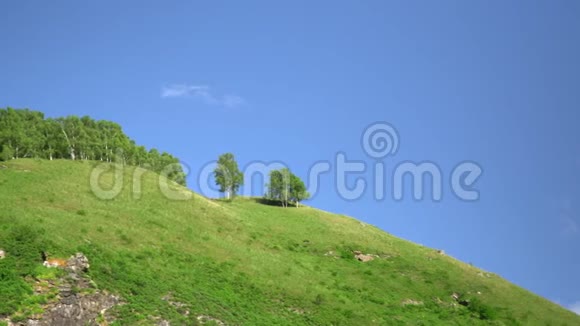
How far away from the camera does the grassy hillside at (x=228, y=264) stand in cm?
4509

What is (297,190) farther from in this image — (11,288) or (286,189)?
(11,288)

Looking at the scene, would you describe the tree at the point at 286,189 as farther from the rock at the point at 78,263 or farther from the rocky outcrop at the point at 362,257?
the rock at the point at 78,263

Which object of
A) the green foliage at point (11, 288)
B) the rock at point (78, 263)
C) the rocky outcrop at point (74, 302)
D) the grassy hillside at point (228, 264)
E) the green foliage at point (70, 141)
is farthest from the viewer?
the green foliage at point (70, 141)

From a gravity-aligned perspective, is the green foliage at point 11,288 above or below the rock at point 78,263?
below

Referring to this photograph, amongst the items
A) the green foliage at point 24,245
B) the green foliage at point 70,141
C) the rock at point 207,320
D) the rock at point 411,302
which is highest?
the green foliage at point 70,141

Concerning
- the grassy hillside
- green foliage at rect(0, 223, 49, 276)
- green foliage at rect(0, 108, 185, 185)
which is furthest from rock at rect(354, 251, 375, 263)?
green foliage at rect(0, 108, 185, 185)

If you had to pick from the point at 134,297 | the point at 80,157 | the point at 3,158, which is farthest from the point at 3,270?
the point at 80,157

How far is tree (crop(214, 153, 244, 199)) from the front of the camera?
115 metres

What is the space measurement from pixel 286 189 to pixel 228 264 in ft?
183

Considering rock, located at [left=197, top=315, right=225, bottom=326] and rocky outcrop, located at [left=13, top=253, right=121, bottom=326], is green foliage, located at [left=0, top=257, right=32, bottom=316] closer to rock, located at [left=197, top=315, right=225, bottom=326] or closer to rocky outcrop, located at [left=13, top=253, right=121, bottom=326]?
rocky outcrop, located at [left=13, top=253, right=121, bottom=326]

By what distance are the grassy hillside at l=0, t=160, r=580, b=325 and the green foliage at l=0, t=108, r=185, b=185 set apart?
23170 millimetres

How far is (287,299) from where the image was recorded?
2115 inches

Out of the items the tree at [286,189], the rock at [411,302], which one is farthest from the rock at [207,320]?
the tree at [286,189]

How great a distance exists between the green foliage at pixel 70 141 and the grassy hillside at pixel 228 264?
23170mm
